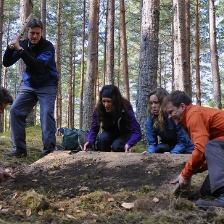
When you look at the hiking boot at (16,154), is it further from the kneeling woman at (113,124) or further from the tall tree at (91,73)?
the tall tree at (91,73)

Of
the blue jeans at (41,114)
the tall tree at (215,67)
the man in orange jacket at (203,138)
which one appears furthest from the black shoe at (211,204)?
the tall tree at (215,67)

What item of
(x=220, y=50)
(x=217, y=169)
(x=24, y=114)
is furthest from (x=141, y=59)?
(x=220, y=50)

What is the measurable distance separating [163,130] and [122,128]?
69cm

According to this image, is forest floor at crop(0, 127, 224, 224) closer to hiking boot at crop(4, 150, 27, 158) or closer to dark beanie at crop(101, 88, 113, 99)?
hiking boot at crop(4, 150, 27, 158)

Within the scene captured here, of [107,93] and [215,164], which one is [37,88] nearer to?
[107,93]

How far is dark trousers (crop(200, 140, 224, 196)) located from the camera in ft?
9.76

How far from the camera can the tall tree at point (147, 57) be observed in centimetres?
722

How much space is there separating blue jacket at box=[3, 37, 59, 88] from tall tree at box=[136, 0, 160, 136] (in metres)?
2.35

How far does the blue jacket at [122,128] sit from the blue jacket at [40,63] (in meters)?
0.93

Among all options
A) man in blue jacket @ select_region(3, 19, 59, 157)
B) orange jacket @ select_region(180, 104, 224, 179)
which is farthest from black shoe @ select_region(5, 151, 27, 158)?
orange jacket @ select_region(180, 104, 224, 179)

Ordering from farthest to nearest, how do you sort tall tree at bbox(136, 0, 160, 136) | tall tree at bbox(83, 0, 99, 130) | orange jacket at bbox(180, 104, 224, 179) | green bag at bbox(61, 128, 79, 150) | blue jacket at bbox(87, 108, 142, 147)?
tall tree at bbox(83, 0, 99, 130) → tall tree at bbox(136, 0, 160, 136) → green bag at bbox(61, 128, 79, 150) → blue jacket at bbox(87, 108, 142, 147) → orange jacket at bbox(180, 104, 224, 179)

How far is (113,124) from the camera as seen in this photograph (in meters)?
5.31

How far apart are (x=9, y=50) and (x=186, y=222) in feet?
11.9

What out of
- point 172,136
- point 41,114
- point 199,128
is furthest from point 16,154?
point 199,128
